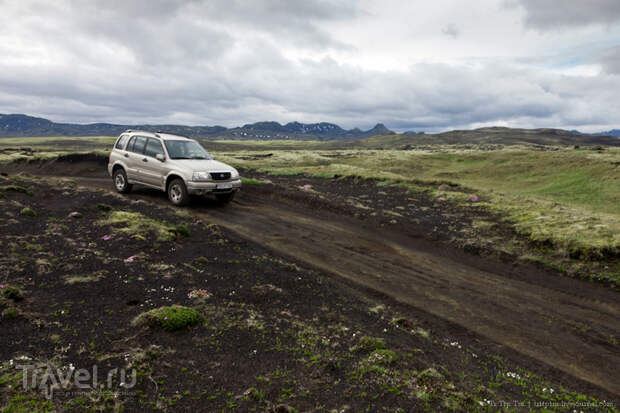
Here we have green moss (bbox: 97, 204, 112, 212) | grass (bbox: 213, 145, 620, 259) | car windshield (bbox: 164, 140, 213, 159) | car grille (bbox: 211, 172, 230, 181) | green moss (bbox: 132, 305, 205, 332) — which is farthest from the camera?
car windshield (bbox: 164, 140, 213, 159)

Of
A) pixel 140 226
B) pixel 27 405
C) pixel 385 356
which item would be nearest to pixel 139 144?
pixel 140 226

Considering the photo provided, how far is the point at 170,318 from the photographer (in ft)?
17.3

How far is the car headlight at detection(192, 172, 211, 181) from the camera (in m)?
13.5

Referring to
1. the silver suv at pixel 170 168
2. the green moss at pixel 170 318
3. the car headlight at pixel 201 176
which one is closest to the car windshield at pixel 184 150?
the silver suv at pixel 170 168

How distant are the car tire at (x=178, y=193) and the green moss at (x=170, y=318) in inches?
344

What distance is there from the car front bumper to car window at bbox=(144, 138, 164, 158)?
2360 millimetres

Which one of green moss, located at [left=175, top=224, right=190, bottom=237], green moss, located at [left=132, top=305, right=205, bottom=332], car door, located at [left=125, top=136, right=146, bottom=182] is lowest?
green moss, located at [left=132, top=305, right=205, bottom=332]

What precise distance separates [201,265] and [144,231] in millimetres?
2913

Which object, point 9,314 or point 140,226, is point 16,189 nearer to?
point 140,226

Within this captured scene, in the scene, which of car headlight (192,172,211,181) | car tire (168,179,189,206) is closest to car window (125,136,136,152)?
car tire (168,179,189,206)

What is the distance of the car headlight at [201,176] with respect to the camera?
44.2 ft

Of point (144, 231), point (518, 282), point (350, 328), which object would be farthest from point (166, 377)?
point (518, 282)

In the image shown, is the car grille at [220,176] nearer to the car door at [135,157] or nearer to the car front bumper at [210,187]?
the car front bumper at [210,187]

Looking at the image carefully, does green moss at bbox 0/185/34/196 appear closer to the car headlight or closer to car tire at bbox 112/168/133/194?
car tire at bbox 112/168/133/194
